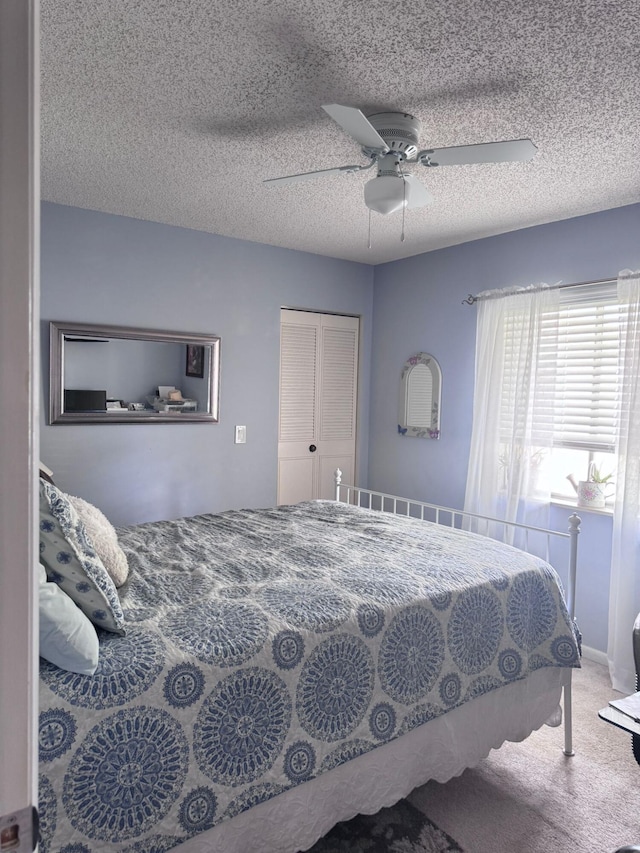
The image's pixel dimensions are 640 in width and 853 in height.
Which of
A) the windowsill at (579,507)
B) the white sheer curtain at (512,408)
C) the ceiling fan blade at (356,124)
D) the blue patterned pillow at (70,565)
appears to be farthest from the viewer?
the white sheer curtain at (512,408)

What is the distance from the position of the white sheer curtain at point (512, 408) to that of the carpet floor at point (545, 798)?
129cm

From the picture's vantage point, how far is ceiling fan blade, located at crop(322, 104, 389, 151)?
1.69 metres

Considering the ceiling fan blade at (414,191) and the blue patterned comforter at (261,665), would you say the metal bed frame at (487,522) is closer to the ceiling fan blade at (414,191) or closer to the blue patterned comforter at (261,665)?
the blue patterned comforter at (261,665)

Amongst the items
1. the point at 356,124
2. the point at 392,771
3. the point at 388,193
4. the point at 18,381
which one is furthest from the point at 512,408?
the point at 18,381

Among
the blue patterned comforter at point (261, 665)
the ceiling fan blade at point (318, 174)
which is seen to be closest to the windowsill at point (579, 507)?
the blue patterned comforter at point (261, 665)

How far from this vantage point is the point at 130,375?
141 inches

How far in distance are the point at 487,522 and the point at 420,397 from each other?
3.56ft

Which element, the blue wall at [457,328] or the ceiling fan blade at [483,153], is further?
the blue wall at [457,328]

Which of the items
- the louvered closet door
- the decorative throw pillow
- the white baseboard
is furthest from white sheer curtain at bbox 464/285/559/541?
the decorative throw pillow

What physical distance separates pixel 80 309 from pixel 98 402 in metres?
0.55

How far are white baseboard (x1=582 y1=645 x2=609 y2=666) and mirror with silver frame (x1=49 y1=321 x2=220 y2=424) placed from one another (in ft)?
8.74

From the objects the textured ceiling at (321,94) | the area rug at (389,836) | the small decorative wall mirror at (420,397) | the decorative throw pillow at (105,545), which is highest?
the textured ceiling at (321,94)

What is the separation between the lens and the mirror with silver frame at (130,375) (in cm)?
334

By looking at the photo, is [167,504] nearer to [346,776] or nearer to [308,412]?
[308,412]
